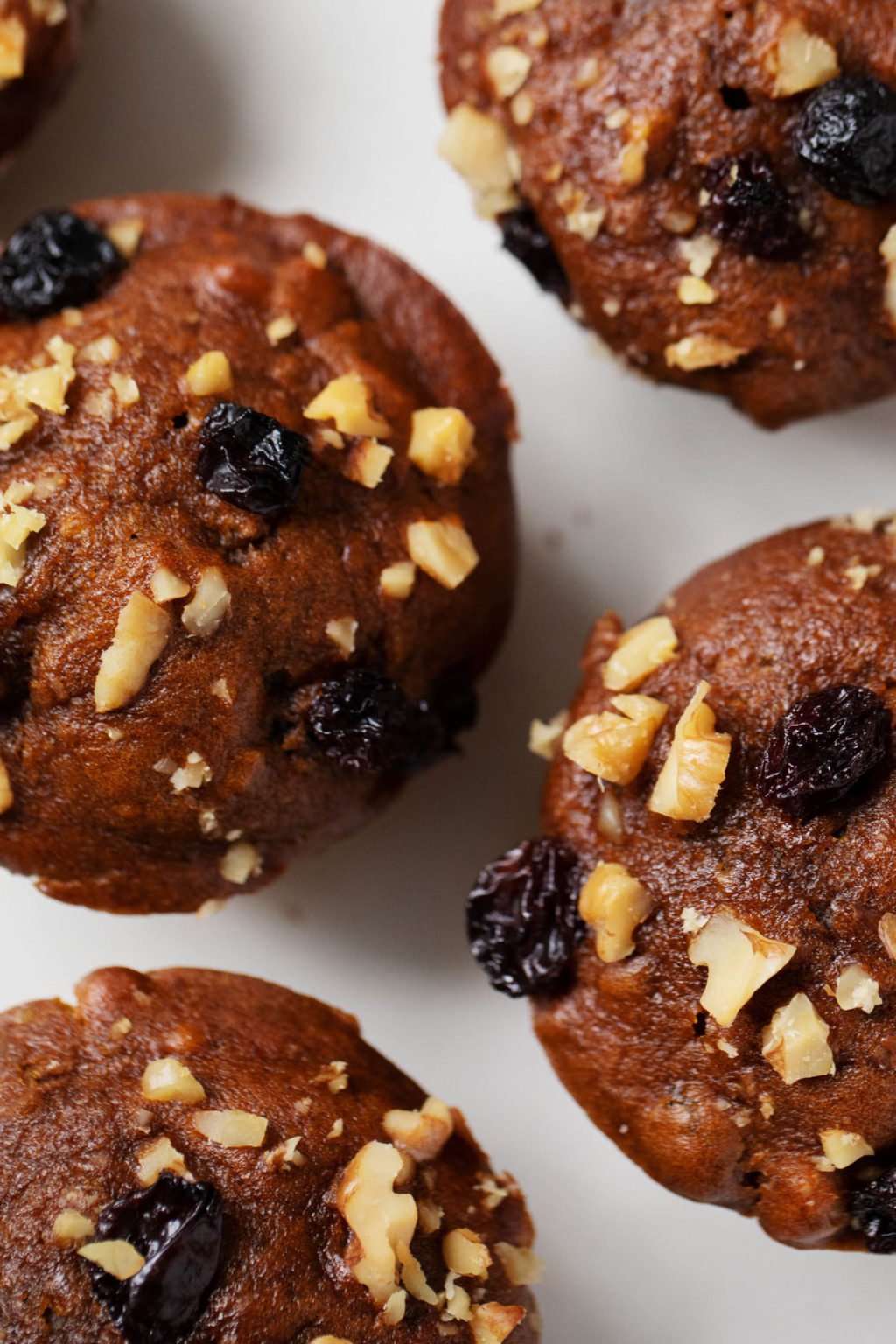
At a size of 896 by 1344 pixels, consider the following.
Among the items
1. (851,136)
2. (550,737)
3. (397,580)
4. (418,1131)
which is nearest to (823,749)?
(550,737)

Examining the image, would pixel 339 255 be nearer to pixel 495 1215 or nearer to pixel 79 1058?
pixel 79 1058

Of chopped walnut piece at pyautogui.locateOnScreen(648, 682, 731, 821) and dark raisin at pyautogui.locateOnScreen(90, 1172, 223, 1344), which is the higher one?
chopped walnut piece at pyautogui.locateOnScreen(648, 682, 731, 821)

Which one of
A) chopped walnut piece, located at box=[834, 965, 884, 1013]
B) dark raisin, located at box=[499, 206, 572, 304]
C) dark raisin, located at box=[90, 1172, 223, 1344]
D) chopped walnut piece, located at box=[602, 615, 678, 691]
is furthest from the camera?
dark raisin, located at box=[499, 206, 572, 304]

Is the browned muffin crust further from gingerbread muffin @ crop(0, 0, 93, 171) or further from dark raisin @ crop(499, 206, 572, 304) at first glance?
gingerbread muffin @ crop(0, 0, 93, 171)

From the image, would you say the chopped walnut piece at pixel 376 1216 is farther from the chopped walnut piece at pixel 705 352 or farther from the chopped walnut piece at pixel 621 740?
the chopped walnut piece at pixel 705 352

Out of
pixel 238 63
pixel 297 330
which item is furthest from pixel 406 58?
pixel 297 330

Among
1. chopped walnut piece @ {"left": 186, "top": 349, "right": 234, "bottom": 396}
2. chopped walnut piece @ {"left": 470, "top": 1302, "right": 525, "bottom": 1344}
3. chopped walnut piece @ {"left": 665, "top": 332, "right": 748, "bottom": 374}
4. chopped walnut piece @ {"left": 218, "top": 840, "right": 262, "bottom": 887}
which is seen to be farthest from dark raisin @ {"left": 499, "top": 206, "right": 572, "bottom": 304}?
chopped walnut piece @ {"left": 470, "top": 1302, "right": 525, "bottom": 1344}

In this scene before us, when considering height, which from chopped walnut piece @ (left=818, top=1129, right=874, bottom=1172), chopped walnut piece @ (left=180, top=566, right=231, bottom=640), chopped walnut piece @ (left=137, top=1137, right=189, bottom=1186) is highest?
chopped walnut piece @ (left=180, top=566, right=231, bottom=640)
